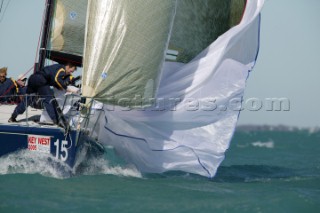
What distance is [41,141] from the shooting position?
30.8ft

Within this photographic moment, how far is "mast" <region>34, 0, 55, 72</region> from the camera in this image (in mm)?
11203

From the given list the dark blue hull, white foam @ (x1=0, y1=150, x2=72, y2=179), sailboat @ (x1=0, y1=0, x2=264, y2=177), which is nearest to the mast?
sailboat @ (x1=0, y1=0, x2=264, y2=177)

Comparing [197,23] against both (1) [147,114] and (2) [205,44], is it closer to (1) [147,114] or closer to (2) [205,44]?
(2) [205,44]

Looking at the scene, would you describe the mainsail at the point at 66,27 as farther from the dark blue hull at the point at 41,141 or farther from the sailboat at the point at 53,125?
the dark blue hull at the point at 41,141

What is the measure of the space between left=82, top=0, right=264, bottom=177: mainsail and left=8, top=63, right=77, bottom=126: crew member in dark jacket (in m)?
0.81

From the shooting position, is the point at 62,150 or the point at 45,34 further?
the point at 45,34

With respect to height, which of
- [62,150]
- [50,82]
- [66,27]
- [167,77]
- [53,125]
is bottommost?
[62,150]

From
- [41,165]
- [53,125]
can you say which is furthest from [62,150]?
[53,125]

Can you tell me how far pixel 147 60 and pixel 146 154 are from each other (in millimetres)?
1772

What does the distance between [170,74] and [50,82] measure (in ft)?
6.38

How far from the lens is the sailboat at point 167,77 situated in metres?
8.98

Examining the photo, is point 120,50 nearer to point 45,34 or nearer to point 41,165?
point 41,165

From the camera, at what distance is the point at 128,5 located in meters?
9.02

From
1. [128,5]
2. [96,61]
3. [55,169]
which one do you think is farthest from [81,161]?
[128,5]
